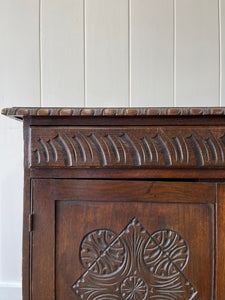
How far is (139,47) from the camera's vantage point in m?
0.98

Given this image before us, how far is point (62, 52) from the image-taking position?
100cm

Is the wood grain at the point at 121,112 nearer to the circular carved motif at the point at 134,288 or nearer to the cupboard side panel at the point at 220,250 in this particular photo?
the cupboard side panel at the point at 220,250

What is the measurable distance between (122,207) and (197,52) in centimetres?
67

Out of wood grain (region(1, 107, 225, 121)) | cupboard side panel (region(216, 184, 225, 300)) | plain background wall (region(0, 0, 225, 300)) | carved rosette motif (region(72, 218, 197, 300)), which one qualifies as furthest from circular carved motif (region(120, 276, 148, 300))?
plain background wall (region(0, 0, 225, 300))

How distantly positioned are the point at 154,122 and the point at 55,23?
0.66m

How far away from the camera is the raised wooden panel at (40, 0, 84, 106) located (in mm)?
990

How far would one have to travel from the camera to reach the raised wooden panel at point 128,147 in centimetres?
53

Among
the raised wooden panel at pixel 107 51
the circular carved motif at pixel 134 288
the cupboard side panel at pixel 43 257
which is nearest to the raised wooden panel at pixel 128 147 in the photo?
the cupboard side panel at pixel 43 257

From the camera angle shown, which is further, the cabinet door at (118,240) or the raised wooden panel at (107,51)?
the raised wooden panel at (107,51)

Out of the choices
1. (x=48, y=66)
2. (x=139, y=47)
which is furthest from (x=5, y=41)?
(x=139, y=47)

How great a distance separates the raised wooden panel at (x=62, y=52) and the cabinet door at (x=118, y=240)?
52cm

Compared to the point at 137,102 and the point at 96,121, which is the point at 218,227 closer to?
the point at 96,121

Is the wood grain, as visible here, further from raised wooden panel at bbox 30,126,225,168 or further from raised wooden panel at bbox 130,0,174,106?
raised wooden panel at bbox 130,0,174,106

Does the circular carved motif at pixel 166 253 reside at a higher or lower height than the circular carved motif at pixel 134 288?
higher
